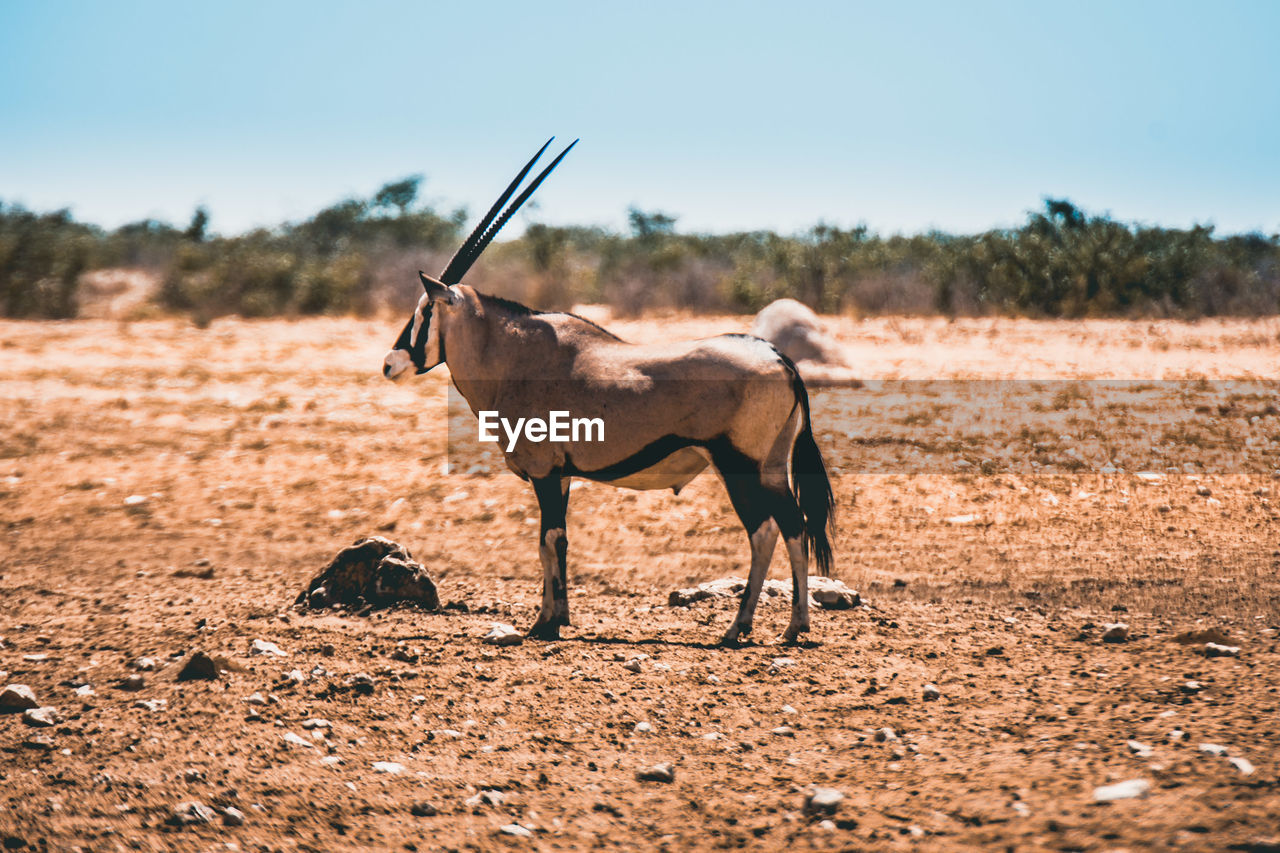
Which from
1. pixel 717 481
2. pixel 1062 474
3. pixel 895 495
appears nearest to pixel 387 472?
pixel 717 481

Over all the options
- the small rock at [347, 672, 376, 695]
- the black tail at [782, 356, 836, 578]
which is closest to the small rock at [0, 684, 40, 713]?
the small rock at [347, 672, 376, 695]

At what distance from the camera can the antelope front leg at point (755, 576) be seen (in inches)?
256

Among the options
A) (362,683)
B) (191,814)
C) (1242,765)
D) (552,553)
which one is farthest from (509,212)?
(1242,765)

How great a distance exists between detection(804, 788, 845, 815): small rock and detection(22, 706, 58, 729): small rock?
3.46 meters

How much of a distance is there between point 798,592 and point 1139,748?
232cm

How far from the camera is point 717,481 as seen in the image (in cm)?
1027

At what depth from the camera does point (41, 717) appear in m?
5.20

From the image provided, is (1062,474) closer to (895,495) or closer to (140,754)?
(895,495)

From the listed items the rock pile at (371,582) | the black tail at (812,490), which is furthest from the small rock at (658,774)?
the rock pile at (371,582)

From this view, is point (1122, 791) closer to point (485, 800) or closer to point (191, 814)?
point (485, 800)

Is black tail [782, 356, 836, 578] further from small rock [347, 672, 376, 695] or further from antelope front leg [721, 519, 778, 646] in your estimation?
small rock [347, 672, 376, 695]

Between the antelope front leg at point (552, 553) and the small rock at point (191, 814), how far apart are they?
262cm

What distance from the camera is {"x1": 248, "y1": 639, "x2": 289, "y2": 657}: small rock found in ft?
20.4

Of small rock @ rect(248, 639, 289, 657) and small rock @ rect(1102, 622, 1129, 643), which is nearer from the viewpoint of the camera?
small rock @ rect(248, 639, 289, 657)
